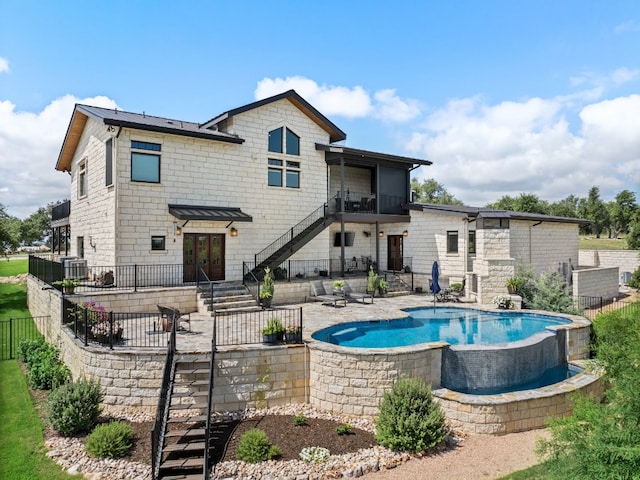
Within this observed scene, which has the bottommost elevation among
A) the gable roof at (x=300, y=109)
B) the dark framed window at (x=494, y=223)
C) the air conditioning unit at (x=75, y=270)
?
the air conditioning unit at (x=75, y=270)

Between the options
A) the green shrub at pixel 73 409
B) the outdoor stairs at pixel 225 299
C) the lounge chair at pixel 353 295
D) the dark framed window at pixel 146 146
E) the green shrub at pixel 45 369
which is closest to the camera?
the green shrub at pixel 73 409

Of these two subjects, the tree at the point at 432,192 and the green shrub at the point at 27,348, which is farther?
the tree at the point at 432,192

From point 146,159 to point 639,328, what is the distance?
16.0 meters

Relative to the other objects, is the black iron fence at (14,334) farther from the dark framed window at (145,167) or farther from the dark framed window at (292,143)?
the dark framed window at (292,143)

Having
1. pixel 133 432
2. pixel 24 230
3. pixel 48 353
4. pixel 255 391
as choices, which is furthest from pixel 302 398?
pixel 24 230

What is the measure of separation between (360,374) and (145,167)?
1183cm

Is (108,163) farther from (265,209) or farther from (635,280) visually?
(635,280)

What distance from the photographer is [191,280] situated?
55.6ft

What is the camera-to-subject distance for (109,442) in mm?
7793

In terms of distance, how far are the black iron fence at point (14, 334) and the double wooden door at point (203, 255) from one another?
529 centimetres

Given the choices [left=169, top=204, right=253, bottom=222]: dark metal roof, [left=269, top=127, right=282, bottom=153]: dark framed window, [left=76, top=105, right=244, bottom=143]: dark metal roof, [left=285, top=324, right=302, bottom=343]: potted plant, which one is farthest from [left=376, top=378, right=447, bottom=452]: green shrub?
[left=269, top=127, right=282, bottom=153]: dark framed window

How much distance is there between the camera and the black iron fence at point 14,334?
46.2 feet

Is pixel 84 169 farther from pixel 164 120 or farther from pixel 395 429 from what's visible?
pixel 395 429

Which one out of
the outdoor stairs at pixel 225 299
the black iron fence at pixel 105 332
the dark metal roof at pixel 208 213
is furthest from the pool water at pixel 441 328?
the dark metal roof at pixel 208 213
